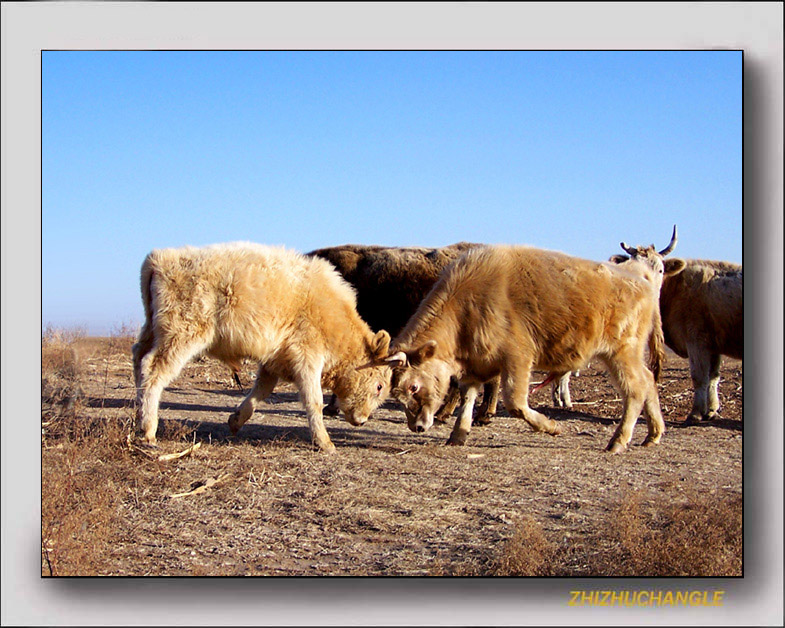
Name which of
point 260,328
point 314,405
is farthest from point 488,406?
point 260,328

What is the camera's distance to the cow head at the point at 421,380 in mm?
9711

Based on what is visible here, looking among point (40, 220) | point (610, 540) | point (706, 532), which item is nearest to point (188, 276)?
point (40, 220)

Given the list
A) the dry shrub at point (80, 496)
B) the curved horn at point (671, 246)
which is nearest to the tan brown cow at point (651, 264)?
the curved horn at point (671, 246)

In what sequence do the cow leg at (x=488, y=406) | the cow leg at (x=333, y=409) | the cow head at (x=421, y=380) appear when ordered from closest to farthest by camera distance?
1. the cow head at (x=421, y=380)
2. the cow leg at (x=333, y=409)
3. the cow leg at (x=488, y=406)

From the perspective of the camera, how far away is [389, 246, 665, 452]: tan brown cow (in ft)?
32.1

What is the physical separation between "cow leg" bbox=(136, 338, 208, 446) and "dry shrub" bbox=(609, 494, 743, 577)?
4.62 metres

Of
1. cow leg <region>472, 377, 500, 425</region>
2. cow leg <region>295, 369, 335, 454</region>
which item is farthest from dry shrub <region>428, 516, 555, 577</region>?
cow leg <region>472, 377, 500, 425</region>

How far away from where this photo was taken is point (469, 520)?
7078 mm

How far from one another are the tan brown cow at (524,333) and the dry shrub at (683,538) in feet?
8.78

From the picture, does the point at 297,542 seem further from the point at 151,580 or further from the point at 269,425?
the point at 269,425

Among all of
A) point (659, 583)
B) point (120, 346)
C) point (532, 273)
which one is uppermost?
point (532, 273)

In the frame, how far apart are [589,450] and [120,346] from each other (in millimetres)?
11278

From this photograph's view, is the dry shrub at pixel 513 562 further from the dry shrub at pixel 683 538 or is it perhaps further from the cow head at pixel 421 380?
the cow head at pixel 421 380

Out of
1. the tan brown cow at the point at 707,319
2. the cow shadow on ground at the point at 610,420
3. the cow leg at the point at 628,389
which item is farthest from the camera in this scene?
the tan brown cow at the point at 707,319
